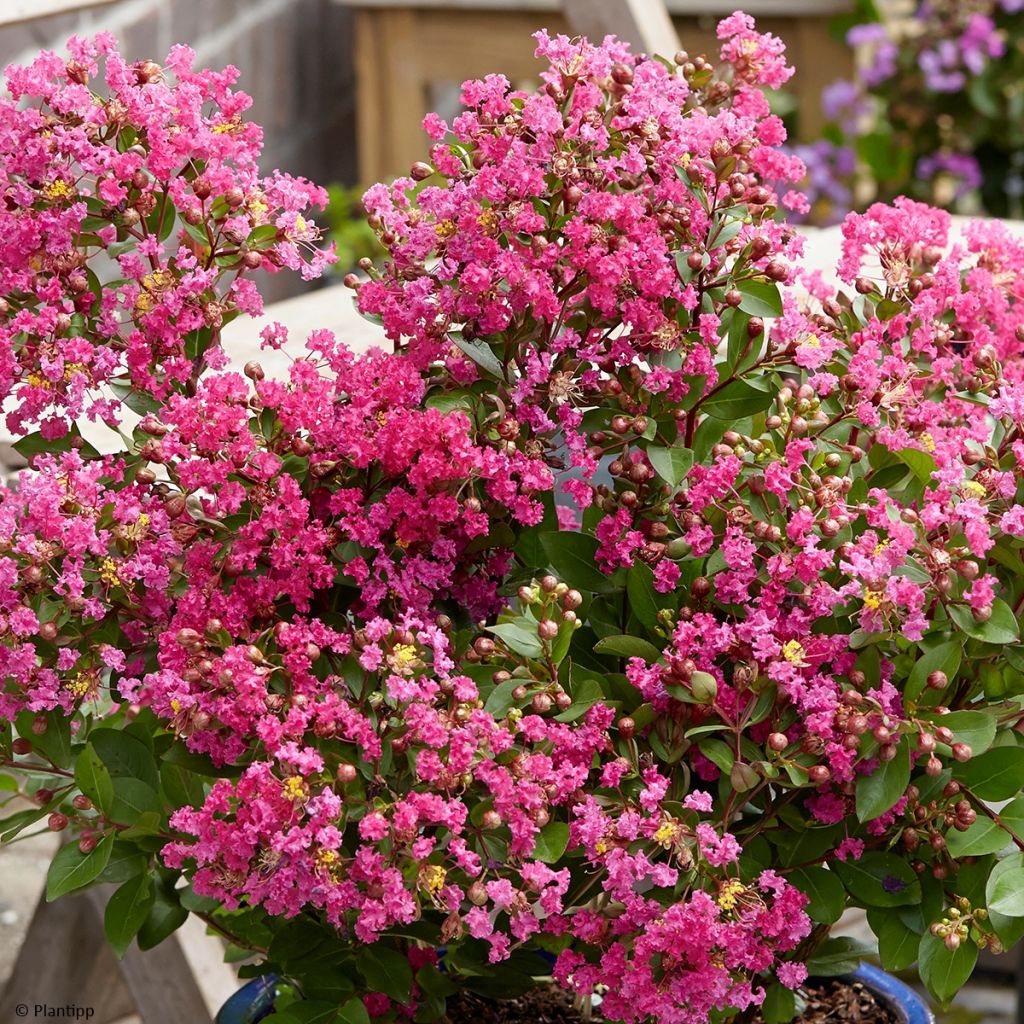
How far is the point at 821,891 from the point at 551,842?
23 centimetres

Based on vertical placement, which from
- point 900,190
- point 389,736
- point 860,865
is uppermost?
point 389,736

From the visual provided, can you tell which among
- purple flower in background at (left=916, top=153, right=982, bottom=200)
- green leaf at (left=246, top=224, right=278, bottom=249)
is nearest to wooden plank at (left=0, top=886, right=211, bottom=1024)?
green leaf at (left=246, top=224, right=278, bottom=249)

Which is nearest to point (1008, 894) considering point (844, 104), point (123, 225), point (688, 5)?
point (123, 225)

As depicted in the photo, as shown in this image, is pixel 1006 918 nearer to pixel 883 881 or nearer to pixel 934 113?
pixel 883 881

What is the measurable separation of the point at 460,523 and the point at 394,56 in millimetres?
2785

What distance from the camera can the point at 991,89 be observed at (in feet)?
14.1

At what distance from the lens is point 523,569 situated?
48.3 inches

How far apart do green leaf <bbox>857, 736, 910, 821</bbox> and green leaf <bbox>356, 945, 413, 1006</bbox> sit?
0.34 meters

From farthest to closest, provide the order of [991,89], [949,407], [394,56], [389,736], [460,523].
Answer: [991,89], [394,56], [949,407], [460,523], [389,736]

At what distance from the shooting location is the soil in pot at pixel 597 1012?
142 cm

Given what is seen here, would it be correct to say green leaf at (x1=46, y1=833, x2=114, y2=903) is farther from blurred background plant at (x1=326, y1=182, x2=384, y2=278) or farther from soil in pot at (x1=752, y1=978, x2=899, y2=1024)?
blurred background plant at (x1=326, y1=182, x2=384, y2=278)

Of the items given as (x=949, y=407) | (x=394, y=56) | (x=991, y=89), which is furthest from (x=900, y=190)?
(x=949, y=407)

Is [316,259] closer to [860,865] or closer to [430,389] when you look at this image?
[430,389]

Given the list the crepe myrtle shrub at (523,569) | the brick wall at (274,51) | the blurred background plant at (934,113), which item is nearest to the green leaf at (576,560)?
the crepe myrtle shrub at (523,569)
